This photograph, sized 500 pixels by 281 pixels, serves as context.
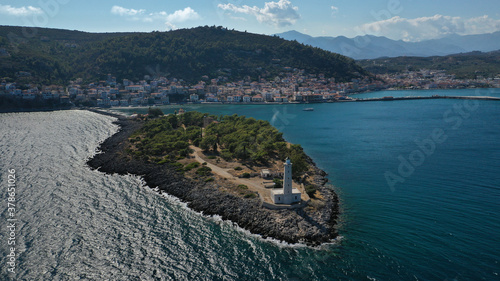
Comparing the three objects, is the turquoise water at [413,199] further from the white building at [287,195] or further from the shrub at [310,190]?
the white building at [287,195]

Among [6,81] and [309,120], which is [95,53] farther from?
[309,120]

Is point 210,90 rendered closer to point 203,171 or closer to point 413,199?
point 203,171

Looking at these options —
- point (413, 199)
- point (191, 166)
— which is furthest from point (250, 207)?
point (413, 199)

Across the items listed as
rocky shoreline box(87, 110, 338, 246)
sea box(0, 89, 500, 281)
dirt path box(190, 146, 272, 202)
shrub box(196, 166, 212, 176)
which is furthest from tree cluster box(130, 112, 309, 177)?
sea box(0, 89, 500, 281)

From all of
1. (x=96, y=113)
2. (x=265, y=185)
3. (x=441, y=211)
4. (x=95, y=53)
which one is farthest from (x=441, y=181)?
(x=95, y=53)

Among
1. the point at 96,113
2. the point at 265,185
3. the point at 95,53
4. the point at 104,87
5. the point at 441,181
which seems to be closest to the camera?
the point at 265,185

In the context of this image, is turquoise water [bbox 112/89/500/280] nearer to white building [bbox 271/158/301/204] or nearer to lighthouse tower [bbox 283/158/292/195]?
white building [bbox 271/158/301/204]
